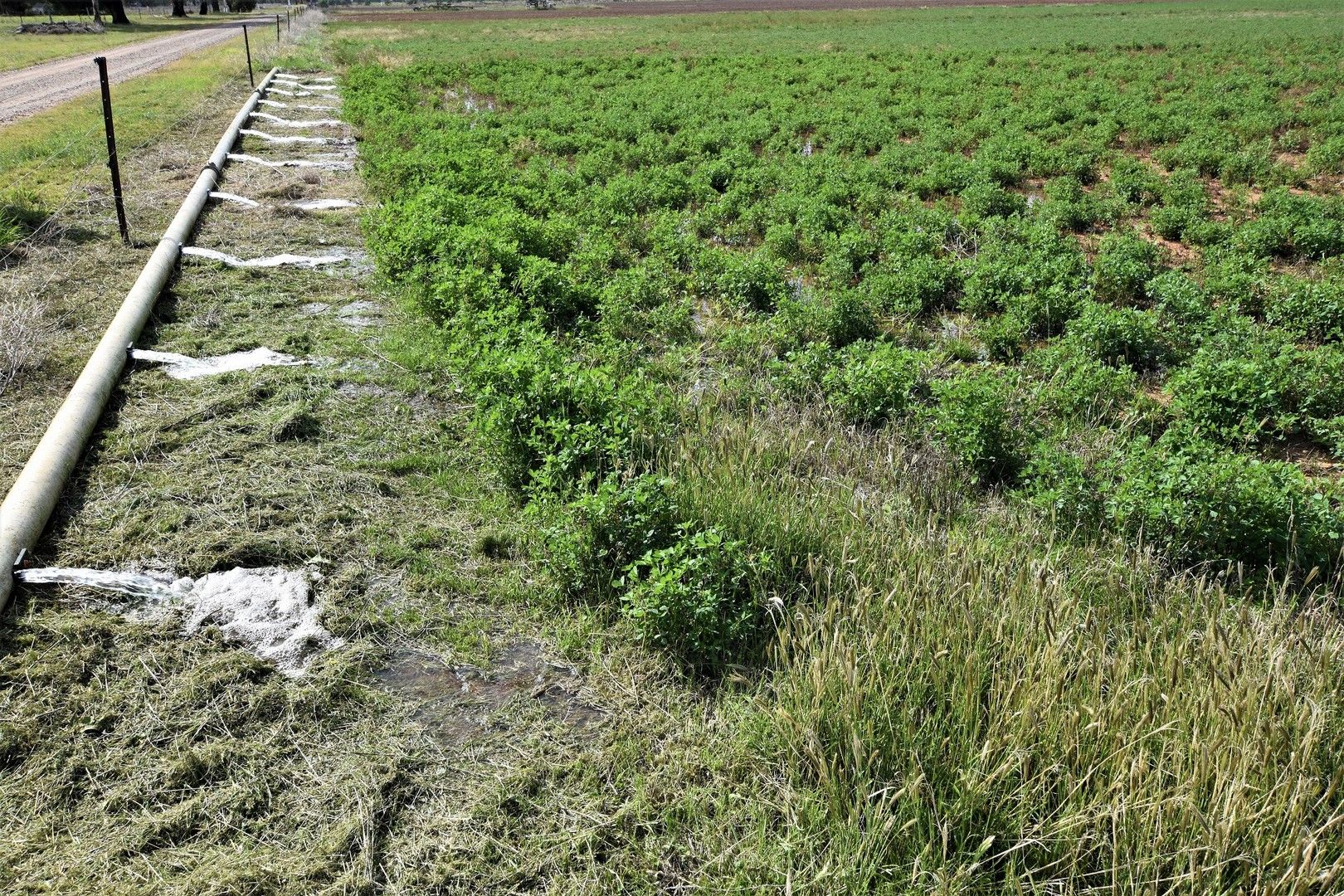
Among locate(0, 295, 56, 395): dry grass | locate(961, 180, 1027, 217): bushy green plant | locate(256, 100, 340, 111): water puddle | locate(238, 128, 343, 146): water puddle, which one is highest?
locate(256, 100, 340, 111): water puddle

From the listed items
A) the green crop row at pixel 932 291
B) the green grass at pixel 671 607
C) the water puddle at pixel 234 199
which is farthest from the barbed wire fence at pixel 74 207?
the green crop row at pixel 932 291

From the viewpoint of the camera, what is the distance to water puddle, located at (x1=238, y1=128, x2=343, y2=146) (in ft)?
57.5

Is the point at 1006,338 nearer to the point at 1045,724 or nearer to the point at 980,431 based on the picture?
the point at 980,431

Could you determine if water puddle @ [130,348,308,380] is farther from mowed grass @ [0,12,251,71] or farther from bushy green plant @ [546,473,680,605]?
mowed grass @ [0,12,251,71]

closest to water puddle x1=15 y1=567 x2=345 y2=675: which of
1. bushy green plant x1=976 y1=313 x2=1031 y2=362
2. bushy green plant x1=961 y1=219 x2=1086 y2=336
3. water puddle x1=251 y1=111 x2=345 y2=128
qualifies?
bushy green plant x1=976 y1=313 x2=1031 y2=362

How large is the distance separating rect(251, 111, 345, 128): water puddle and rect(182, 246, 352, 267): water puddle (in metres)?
11.0

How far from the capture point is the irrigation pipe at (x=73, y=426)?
15.4 ft

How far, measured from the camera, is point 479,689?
429cm

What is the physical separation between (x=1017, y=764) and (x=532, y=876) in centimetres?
193

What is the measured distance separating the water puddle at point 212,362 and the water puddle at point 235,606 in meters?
2.92

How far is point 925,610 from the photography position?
421 cm

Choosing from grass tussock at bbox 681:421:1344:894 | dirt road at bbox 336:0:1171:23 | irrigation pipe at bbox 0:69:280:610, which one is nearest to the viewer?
grass tussock at bbox 681:421:1344:894

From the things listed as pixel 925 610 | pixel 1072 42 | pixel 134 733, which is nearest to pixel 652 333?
pixel 925 610

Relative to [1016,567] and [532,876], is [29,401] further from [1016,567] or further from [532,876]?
[1016,567]
